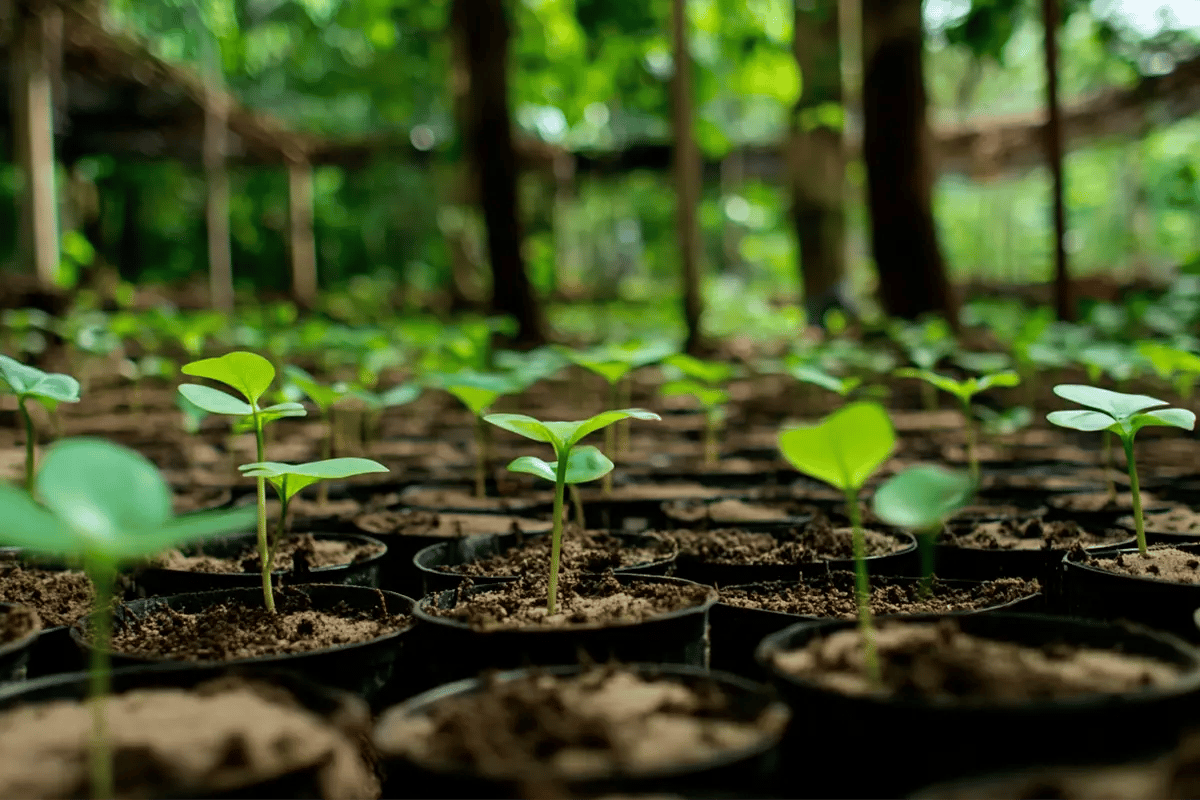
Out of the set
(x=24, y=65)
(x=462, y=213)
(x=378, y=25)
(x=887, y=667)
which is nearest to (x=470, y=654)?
(x=887, y=667)

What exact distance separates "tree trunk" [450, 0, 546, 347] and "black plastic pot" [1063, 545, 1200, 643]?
4.96 m

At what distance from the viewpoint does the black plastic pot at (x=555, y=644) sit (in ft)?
4.15

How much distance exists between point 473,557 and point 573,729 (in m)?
1.02

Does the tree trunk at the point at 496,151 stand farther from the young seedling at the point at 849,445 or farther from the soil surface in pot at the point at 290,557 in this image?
the young seedling at the point at 849,445

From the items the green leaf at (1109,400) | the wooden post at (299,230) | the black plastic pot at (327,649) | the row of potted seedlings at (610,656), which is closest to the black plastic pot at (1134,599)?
the row of potted seedlings at (610,656)

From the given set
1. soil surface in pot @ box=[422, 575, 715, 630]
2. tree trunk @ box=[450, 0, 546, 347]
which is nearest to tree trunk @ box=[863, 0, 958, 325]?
tree trunk @ box=[450, 0, 546, 347]

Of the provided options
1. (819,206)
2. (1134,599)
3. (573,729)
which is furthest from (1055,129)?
(573,729)

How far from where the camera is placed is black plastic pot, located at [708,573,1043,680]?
4.75 feet

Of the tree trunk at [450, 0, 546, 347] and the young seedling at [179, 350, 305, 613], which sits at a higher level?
the tree trunk at [450, 0, 546, 347]

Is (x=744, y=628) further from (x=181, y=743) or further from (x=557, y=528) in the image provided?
(x=181, y=743)

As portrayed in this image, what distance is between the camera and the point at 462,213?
354 inches

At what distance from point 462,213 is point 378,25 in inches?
69.2

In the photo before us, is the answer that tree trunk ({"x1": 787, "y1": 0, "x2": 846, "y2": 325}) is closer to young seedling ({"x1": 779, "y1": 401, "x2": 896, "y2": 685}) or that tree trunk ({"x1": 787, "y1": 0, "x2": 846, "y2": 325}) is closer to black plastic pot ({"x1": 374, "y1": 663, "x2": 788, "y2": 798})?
young seedling ({"x1": 779, "y1": 401, "x2": 896, "y2": 685})

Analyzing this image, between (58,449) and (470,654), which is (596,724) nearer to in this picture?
(470,654)
